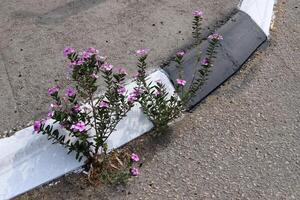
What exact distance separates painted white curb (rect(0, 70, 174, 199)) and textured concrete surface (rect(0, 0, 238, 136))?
190 mm

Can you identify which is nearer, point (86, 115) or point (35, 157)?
point (86, 115)

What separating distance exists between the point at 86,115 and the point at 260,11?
2490mm

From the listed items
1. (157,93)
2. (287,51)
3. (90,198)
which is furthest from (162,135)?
(287,51)

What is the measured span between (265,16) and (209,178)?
7.35 feet

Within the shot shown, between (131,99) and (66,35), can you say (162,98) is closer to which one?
(131,99)

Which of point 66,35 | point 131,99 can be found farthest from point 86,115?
point 66,35

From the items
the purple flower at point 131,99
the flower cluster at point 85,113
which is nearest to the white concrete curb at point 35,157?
the flower cluster at point 85,113

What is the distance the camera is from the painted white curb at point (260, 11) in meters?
4.73

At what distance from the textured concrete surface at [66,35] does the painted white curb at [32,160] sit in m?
0.19

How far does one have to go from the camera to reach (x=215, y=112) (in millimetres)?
3797

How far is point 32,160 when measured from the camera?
10.9 ft

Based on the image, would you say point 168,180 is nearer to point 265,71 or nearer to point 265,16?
point 265,71

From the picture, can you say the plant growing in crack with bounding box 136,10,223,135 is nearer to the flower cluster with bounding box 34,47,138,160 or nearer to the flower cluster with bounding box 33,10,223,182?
the flower cluster with bounding box 33,10,223,182

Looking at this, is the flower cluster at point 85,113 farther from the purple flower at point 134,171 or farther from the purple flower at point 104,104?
the purple flower at point 134,171
